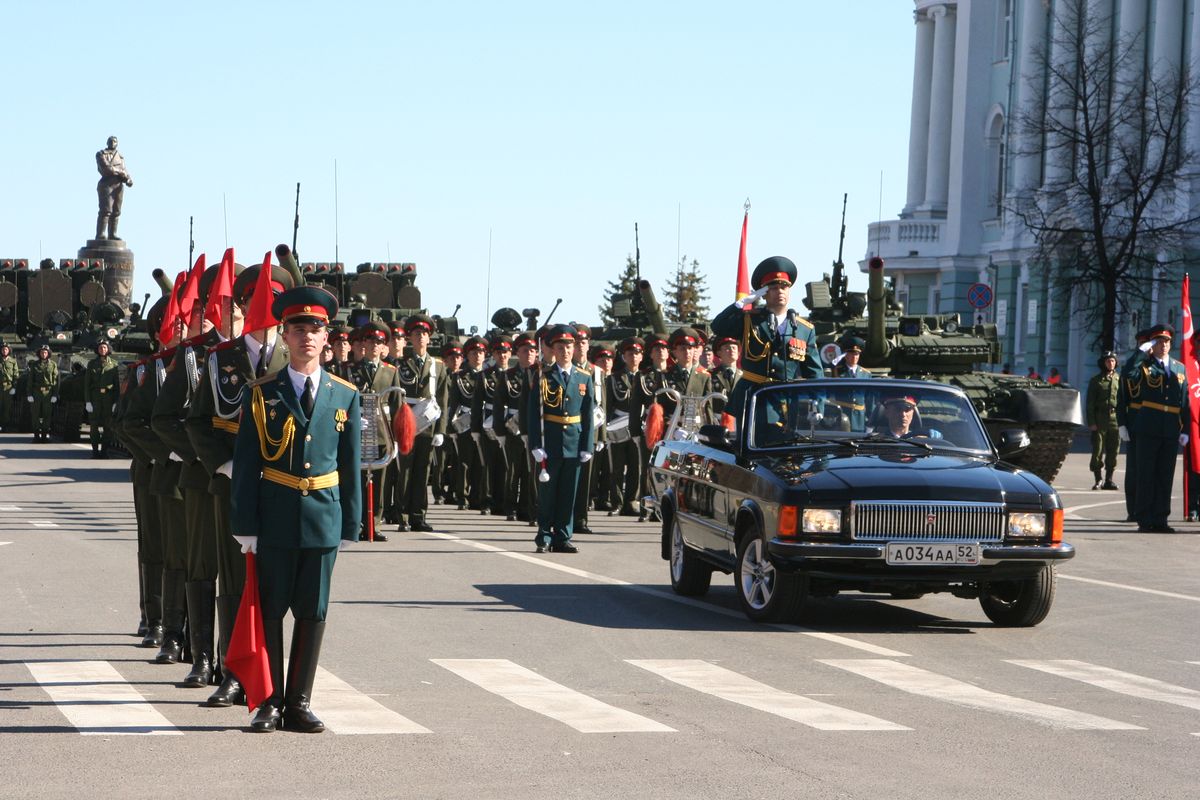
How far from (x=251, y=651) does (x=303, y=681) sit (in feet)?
0.84

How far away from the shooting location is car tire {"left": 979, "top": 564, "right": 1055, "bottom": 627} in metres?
13.1

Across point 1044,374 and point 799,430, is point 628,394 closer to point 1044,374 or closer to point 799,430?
point 799,430

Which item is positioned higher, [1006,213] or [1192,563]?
[1006,213]

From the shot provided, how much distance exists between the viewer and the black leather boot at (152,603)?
1158cm

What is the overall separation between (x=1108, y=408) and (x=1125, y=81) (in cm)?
2206

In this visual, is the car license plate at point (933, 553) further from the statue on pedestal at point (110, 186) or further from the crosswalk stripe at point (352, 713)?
the statue on pedestal at point (110, 186)

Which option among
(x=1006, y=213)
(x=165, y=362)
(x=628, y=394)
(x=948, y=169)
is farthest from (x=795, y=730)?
(x=948, y=169)

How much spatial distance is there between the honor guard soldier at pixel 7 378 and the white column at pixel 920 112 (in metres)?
30.6

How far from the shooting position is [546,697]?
33.4ft

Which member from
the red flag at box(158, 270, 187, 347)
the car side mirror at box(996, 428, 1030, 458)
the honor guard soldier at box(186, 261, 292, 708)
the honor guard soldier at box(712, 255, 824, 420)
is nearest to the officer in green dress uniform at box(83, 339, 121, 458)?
the honor guard soldier at box(712, 255, 824, 420)

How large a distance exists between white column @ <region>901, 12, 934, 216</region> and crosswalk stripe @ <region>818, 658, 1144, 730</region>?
55610 millimetres

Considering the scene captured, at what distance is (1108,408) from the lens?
29734 mm

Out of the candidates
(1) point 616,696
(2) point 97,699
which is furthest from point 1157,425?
(2) point 97,699

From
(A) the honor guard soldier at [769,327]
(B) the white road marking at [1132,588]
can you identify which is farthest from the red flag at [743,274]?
(B) the white road marking at [1132,588]
